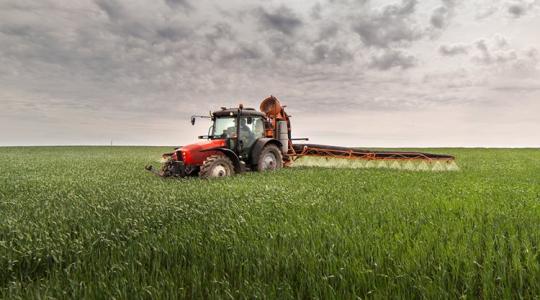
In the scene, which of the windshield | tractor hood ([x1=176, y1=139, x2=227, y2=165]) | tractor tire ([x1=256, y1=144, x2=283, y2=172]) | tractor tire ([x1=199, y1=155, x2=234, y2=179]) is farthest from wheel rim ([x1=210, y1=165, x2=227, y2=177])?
tractor tire ([x1=256, y1=144, x2=283, y2=172])

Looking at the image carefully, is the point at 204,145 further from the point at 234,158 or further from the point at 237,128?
the point at 237,128

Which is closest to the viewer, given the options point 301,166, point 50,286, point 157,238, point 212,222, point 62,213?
point 50,286

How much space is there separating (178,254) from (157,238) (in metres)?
0.82

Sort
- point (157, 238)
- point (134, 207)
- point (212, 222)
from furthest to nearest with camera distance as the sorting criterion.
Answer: point (134, 207), point (212, 222), point (157, 238)

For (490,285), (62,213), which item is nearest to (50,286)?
(62,213)

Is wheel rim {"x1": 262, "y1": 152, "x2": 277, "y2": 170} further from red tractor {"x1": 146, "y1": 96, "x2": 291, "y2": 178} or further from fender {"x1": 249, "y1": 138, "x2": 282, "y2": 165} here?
fender {"x1": 249, "y1": 138, "x2": 282, "y2": 165}

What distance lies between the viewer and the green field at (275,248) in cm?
351

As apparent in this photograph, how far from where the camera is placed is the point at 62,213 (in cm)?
698

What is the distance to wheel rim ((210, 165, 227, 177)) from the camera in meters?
12.9

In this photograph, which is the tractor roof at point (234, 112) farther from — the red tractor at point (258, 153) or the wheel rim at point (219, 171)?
the wheel rim at point (219, 171)

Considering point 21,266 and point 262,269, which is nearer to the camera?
point 262,269

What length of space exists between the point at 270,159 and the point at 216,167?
3.44 meters

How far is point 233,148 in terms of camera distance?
47.1 feet

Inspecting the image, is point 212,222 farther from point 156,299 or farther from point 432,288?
point 432,288
